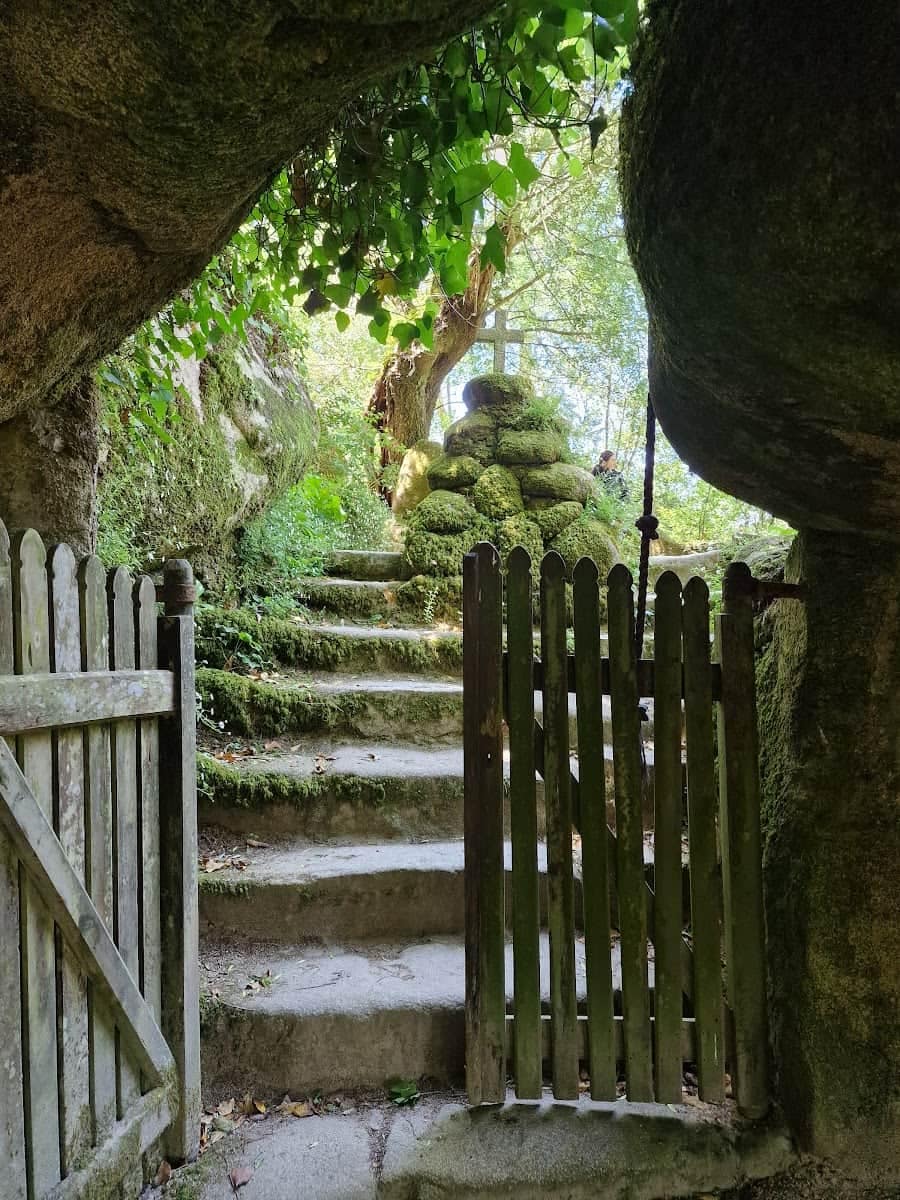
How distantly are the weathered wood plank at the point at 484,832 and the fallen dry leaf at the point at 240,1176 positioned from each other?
0.69m

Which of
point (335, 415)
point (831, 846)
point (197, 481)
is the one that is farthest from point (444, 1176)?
point (335, 415)

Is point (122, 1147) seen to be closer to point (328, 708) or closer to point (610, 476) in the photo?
point (328, 708)

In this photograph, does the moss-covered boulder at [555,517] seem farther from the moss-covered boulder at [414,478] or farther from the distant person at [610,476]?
the moss-covered boulder at [414,478]

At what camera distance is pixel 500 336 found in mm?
10461

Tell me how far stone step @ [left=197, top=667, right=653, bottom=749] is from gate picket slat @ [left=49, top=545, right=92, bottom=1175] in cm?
223

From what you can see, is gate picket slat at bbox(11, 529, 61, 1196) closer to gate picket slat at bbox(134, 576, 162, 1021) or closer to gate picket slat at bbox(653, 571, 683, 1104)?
gate picket slat at bbox(134, 576, 162, 1021)

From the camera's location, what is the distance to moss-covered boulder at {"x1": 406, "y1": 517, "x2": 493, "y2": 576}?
6.38 metres

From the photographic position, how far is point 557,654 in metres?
2.22

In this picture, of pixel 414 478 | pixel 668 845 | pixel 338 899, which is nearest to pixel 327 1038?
pixel 338 899

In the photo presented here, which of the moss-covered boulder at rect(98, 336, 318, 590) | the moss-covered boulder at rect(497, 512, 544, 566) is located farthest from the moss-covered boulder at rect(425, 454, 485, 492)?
the moss-covered boulder at rect(98, 336, 318, 590)

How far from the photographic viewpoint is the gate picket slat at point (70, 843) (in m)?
1.71

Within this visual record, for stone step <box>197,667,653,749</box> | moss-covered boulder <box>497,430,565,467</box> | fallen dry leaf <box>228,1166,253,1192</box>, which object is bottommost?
fallen dry leaf <box>228,1166,253,1192</box>

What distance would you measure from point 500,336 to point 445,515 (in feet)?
16.3

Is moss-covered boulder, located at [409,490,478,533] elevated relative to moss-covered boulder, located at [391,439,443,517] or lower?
lower
